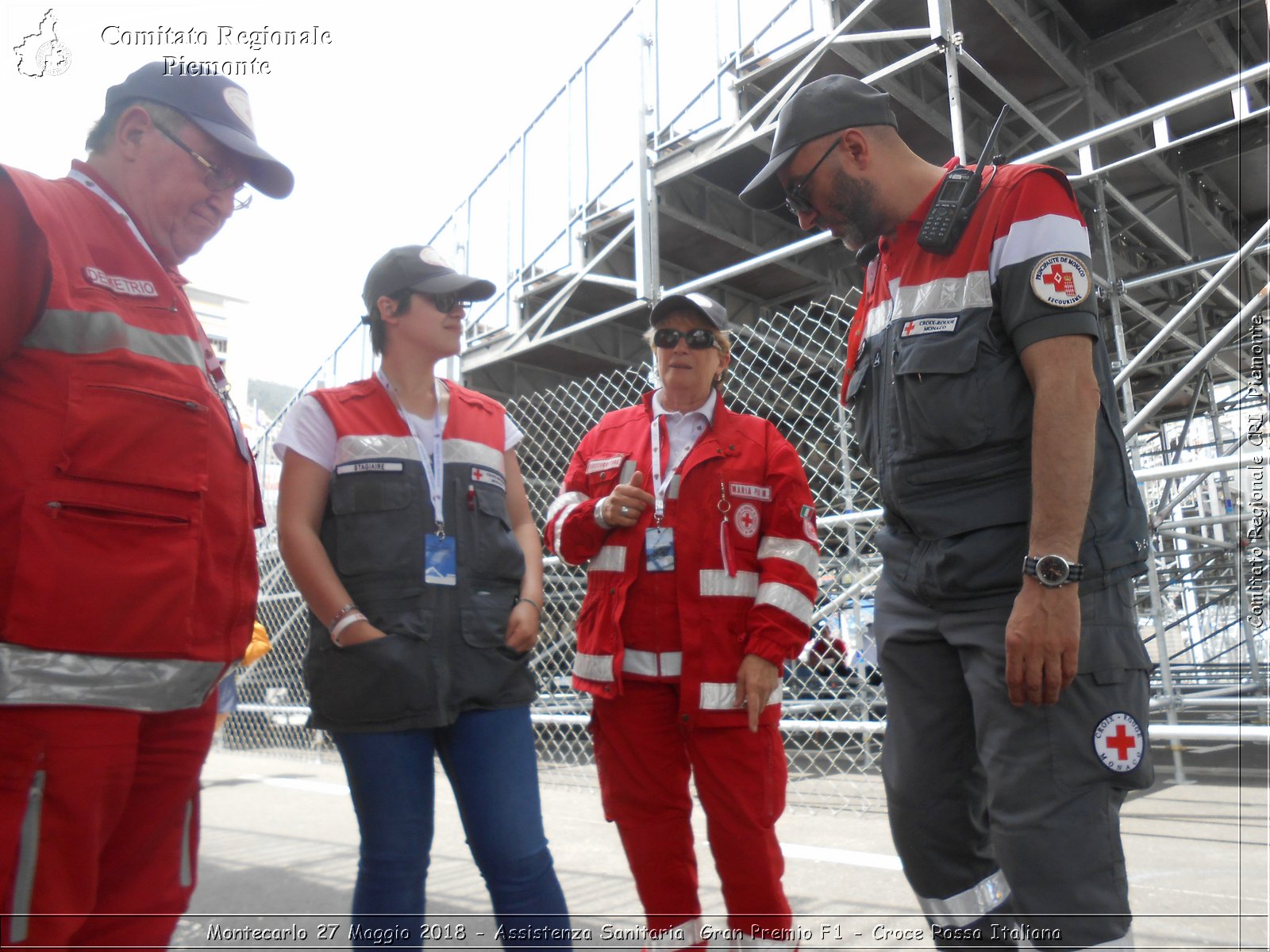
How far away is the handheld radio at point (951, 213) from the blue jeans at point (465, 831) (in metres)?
Answer: 1.58

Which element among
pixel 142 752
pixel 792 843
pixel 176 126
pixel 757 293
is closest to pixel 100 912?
pixel 142 752

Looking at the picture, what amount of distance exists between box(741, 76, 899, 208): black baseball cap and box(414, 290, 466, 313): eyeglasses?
0.98m

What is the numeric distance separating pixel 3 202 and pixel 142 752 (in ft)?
3.51

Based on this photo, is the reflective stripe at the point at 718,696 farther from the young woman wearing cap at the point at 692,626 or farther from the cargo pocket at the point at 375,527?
the cargo pocket at the point at 375,527

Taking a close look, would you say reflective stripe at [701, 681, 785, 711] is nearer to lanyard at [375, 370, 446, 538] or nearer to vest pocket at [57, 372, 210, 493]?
lanyard at [375, 370, 446, 538]

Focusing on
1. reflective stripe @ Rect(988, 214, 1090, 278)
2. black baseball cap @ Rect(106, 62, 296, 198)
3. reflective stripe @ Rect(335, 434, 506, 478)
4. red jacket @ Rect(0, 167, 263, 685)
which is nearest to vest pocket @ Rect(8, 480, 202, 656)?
red jacket @ Rect(0, 167, 263, 685)

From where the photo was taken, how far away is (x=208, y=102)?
6.56ft

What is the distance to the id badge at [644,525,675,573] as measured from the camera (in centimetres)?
269

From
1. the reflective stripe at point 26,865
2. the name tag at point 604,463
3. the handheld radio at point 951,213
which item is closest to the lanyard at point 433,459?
the name tag at point 604,463

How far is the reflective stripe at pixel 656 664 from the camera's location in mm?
2590

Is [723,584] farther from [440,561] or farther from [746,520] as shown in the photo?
[440,561]

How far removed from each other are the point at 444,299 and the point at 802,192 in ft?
3.51

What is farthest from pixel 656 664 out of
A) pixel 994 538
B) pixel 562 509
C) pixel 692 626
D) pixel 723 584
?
pixel 994 538

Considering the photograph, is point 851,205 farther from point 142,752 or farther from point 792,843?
point 792,843
